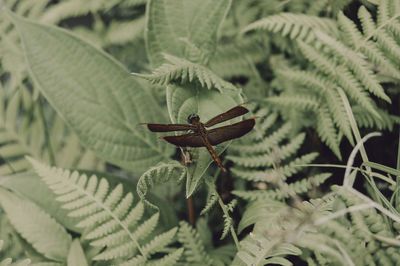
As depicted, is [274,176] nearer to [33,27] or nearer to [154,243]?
[154,243]

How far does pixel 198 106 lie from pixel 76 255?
25.0 inches

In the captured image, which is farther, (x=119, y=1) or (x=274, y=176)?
(x=119, y=1)

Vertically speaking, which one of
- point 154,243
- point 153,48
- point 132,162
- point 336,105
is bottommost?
point 154,243

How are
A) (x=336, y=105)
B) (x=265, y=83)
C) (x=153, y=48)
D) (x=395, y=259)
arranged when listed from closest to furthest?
(x=395, y=259) < (x=336, y=105) < (x=153, y=48) < (x=265, y=83)

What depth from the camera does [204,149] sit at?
0.90m

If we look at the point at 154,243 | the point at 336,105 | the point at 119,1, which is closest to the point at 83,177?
the point at 154,243

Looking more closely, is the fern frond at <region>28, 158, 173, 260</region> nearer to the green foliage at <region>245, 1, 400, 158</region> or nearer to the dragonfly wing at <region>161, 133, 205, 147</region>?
the dragonfly wing at <region>161, 133, 205, 147</region>

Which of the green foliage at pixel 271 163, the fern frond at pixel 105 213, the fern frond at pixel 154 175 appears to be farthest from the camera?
the green foliage at pixel 271 163

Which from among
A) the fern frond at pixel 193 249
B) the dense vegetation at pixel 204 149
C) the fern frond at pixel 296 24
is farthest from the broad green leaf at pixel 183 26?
the fern frond at pixel 193 249

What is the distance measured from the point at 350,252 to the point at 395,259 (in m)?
0.10

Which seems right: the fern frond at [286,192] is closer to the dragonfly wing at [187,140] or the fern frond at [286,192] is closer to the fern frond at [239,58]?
the dragonfly wing at [187,140]

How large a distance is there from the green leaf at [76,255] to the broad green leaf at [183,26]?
0.71 metres

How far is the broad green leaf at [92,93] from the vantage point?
113 centimetres

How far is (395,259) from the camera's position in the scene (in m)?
0.67
